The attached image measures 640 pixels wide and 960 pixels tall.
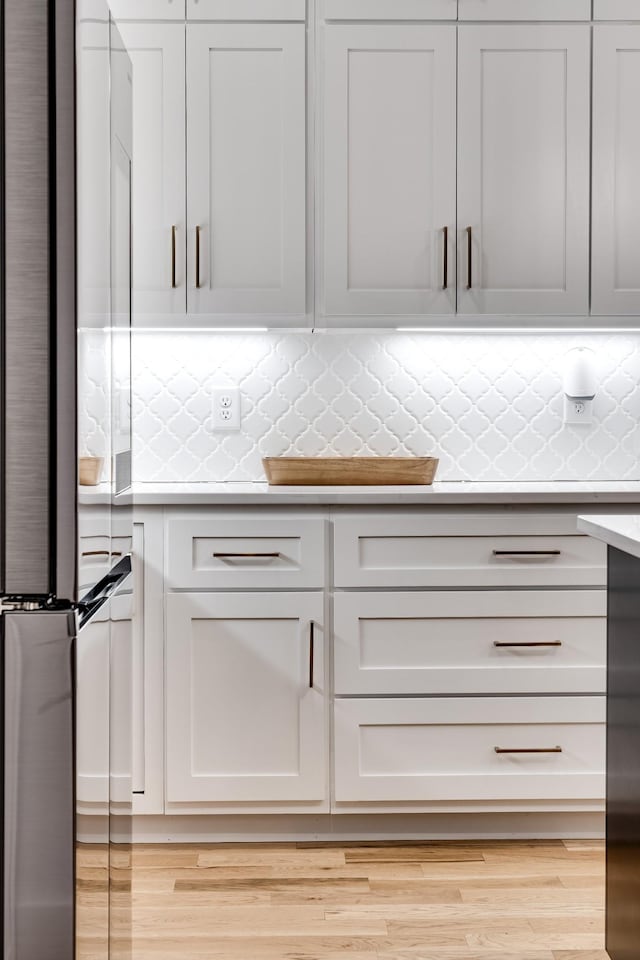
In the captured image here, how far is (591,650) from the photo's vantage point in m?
2.38

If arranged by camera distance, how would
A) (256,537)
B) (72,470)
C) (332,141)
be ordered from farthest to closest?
(332,141) → (256,537) → (72,470)

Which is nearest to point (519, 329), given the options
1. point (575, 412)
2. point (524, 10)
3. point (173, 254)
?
point (575, 412)

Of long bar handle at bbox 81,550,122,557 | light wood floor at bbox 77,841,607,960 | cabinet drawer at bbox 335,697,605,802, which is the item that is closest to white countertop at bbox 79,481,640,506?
cabinet drawer at bbox 335,697,605,802

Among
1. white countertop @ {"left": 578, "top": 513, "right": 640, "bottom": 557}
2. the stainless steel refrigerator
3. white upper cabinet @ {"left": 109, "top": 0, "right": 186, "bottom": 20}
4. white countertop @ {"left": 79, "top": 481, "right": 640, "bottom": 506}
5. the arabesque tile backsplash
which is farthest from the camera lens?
the arabesque tile backsplash

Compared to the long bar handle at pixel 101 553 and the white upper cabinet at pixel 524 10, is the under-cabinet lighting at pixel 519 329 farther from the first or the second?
the long bar handle at pixel 101 553

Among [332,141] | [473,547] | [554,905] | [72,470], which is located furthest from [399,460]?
[72,470]

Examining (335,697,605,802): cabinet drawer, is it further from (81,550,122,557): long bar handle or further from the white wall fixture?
(81,550,122,557): long bar handle

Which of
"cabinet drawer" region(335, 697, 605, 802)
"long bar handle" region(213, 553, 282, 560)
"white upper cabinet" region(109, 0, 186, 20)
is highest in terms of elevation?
"white upper cabinet" region(109, 0, 186, 20)

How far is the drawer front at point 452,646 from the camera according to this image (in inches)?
92.8

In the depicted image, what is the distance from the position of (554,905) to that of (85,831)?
4.72ft

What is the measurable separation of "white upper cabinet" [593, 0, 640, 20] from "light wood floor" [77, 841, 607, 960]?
94.8 inches

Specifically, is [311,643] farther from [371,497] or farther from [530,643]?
[530,643]

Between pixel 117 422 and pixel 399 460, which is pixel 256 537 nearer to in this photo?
pixel 399 460

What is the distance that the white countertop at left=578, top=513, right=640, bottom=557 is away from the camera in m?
1.37
